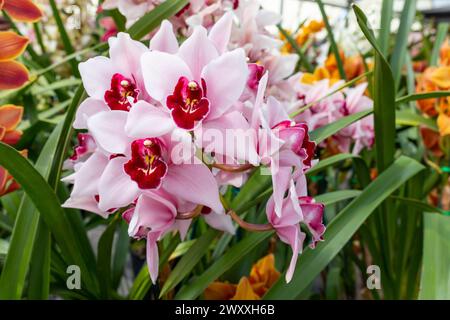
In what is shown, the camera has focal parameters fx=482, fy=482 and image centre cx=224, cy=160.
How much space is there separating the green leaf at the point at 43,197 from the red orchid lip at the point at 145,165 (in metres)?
0.15

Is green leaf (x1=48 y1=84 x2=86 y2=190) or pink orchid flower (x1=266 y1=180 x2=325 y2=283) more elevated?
green leaf (x1=48 y1=84 x2=86 y2=190)

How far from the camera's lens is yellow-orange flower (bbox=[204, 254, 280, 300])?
611mm

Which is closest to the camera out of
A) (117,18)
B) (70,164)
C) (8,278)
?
(8,278)

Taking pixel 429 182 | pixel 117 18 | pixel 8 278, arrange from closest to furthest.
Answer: pixel 8 278, pixel 117 18, pixel 429 182

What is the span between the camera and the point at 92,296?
584 mm

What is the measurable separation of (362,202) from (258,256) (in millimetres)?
270

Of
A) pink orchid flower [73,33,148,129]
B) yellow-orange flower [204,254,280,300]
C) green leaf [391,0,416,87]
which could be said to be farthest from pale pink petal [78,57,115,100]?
green leaf [391,0,416,87]

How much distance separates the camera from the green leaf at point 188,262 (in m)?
0.53

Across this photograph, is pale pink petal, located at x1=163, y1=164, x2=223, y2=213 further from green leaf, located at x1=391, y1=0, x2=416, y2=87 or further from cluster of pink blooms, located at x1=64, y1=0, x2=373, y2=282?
green leaf, located at x1=391, y1=0, x2=416, y2=87

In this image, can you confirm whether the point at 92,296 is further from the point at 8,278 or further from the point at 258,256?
the point at 258,256

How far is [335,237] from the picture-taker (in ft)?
1.74

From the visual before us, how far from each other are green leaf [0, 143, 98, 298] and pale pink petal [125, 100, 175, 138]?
0.17 m
